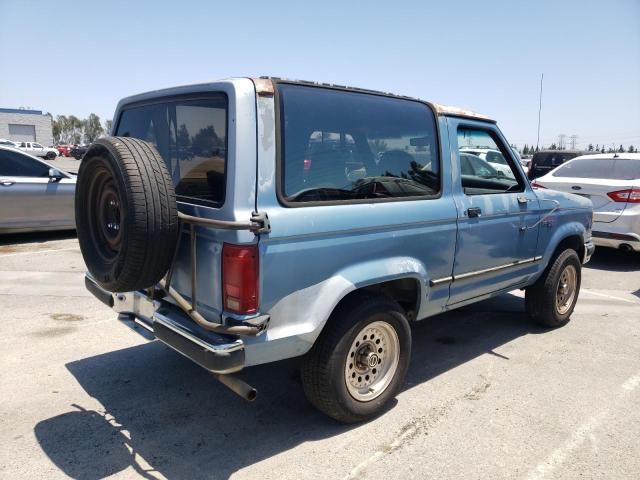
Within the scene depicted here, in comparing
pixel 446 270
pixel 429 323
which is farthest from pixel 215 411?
pixel 429 323

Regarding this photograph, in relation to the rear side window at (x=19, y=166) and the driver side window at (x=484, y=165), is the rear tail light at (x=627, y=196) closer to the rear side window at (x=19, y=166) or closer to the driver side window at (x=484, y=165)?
the driver side window at (x=484, y=165)

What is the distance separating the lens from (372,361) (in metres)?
3.29

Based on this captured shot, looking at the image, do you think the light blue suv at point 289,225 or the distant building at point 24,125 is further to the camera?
the distant building at point 24,125

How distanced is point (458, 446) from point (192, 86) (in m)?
2.65

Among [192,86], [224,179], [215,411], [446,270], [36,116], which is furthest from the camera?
[36,116]

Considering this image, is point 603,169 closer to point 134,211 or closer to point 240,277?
point 240,277

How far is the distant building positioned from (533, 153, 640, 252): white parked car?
76981mm

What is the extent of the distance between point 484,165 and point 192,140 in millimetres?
2470

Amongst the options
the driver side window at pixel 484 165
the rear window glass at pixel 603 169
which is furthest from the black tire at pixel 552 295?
the rear window glass at pixel 603 169

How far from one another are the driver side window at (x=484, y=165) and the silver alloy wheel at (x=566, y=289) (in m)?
1.27

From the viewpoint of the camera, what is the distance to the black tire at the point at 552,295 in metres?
4.87

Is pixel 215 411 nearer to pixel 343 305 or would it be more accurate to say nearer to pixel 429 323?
pixel 343 305

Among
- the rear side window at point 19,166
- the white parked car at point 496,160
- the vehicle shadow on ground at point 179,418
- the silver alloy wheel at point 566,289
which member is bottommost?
the vehicle shadow on ground at point 179,418

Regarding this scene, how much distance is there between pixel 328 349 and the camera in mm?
2963
